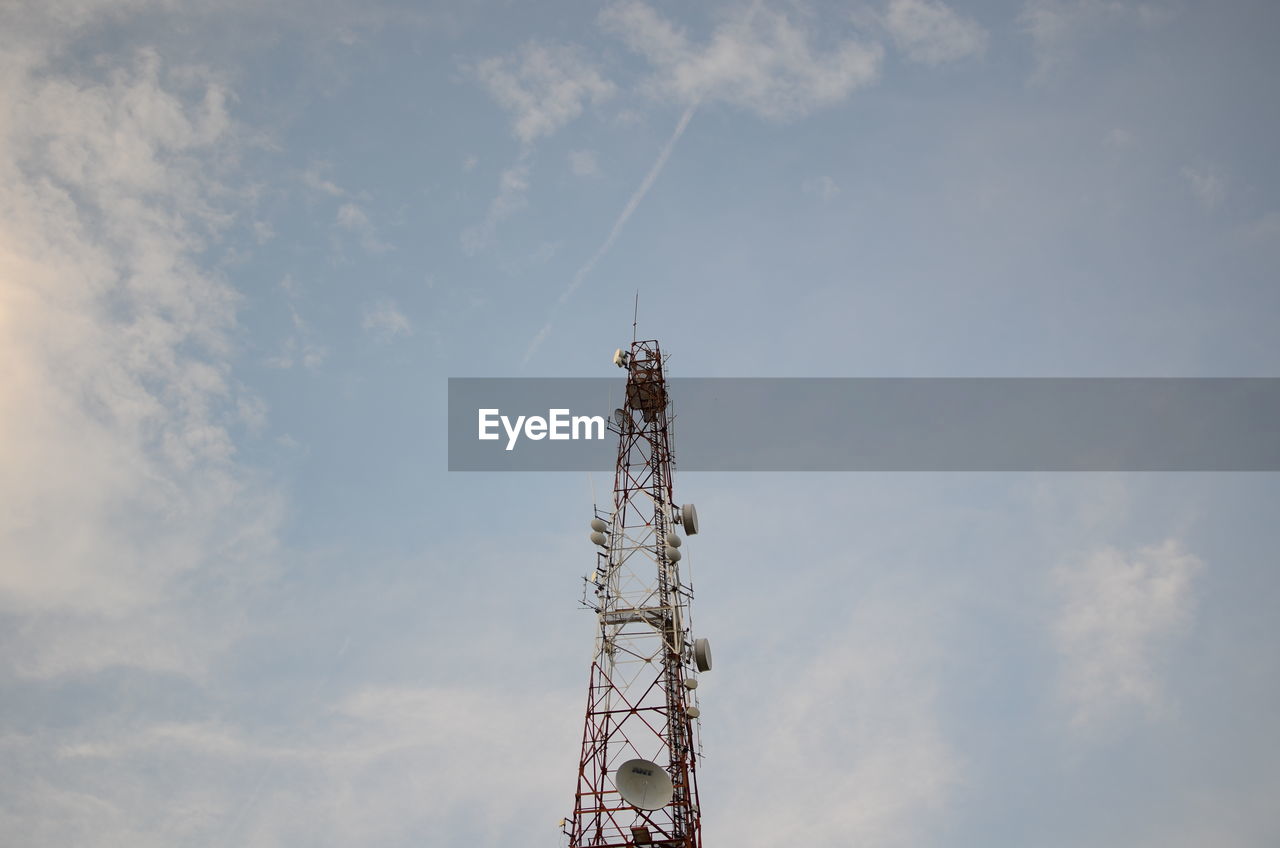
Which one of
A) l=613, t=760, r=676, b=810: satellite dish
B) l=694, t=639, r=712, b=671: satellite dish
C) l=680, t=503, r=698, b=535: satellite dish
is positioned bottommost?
l=613, t=760, r=676, b=810: satellite dish

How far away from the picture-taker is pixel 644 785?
42.1 meters

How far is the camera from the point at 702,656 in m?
46.1

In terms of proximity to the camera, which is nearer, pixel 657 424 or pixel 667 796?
pixel 667 796

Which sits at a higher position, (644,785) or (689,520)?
(689,520)

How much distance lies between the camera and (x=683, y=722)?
1767 inches

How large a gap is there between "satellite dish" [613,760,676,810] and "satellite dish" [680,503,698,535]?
1220 centimetres

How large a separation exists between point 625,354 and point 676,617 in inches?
573

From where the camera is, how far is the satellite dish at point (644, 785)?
41.8 m

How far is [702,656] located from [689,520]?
741cm

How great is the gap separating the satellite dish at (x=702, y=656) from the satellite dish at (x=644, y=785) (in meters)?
5.25

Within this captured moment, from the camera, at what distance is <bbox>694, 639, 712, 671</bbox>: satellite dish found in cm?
4606

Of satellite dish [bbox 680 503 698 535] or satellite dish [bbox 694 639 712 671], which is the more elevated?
satellite dish [bbox 680 503 698 535]

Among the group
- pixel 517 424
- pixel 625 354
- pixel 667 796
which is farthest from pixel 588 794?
pixel 625 354

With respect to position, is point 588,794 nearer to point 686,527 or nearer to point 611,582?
point 611,582
